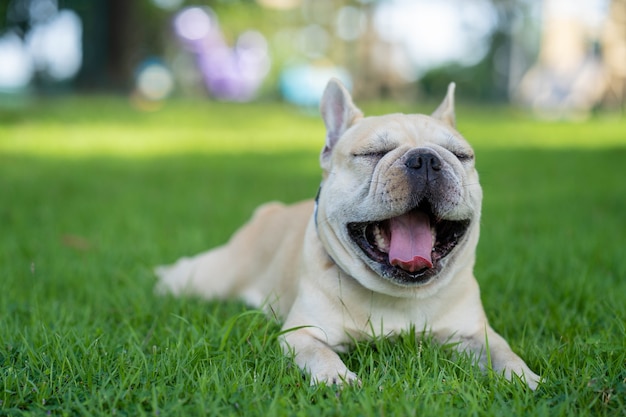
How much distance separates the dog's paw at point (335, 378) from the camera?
8.58ft

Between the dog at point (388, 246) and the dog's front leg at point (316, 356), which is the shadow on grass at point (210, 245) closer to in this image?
the dog's front leg at point (316, 356)

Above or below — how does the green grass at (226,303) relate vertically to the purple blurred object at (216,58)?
above

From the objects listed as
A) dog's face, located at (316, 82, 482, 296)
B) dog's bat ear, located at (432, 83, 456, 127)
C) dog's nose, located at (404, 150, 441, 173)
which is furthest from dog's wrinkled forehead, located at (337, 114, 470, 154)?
dog's bat ear, located at (432, 83, 456, 127)

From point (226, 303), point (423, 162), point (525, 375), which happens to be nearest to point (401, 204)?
point (423, 162)

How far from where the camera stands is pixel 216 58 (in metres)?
33.8

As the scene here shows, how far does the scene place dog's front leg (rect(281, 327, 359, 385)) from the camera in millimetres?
2680

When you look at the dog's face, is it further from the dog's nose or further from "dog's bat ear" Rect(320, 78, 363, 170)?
"dog's bat ear" Rect(320, 78, 363, 170)

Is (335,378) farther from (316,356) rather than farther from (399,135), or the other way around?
(399,135)

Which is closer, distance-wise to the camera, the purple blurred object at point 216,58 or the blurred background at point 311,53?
the blurred background at point 311,53

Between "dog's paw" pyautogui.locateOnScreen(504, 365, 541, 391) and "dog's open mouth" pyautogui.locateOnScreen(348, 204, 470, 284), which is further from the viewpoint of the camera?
"dog's open mouth" pyautogui.locateOnScreen(348, 204, 470, 284)

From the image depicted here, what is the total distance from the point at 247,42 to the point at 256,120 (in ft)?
89.6

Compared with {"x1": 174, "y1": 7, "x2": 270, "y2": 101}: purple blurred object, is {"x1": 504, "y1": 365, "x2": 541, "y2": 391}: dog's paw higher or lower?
higher

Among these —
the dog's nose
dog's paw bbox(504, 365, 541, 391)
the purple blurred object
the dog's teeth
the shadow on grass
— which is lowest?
the purple blurred object

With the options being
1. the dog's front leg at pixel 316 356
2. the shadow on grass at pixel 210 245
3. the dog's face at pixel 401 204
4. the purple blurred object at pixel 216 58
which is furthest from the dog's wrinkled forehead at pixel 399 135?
the purple blurred object at pixel 216 58
